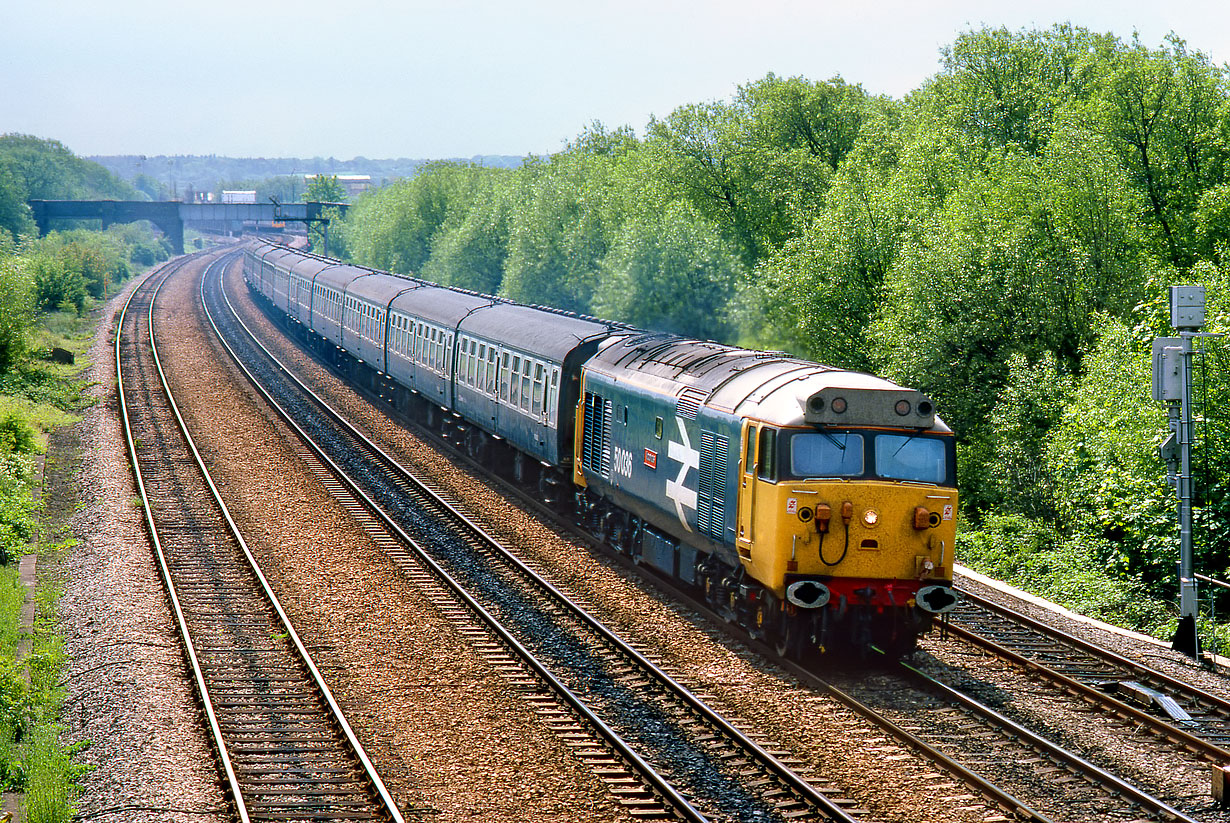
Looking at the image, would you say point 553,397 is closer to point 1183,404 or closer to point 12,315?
point 1183,404

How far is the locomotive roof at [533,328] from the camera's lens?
2450 centimetres

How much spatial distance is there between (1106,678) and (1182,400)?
170 inches

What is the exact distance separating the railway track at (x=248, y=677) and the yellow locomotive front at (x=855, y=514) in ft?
18.2

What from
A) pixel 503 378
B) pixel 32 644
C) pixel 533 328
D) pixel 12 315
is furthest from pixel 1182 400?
pixel 12 315

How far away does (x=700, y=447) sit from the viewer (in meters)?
17.0

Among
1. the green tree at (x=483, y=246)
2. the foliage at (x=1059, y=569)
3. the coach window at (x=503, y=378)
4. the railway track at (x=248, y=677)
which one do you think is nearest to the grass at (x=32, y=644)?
the railway track at (x=248, y=677)

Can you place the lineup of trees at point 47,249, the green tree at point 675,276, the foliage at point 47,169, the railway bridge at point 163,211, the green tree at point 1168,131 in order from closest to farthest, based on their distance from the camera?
the green tree at point 1168,131, the lineup of trees at point 47,249, the green tree at point 675,276, the railway bridge at point 163,211, the foliage at point 47,169

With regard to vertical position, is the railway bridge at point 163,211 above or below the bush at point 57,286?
above

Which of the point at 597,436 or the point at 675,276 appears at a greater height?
the point at 675,276

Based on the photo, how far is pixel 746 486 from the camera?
15.4 meters

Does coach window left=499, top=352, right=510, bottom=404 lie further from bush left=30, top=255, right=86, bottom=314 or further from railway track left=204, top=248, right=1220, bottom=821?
bush left=30, top=255, right=86, bottom=314

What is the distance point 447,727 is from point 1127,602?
40.0 ft

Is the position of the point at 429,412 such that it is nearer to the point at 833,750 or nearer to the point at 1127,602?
the point at 1127,602

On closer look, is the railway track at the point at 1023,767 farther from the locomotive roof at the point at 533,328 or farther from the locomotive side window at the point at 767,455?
the locomotive roof at the point at 533,328
